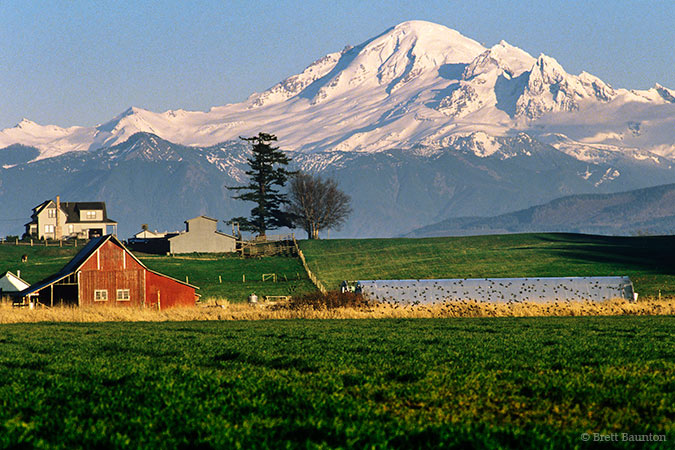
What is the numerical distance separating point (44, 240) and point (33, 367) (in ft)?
453

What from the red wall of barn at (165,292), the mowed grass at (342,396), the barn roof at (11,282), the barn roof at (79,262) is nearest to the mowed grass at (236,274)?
the red wall of barn at (165,292)

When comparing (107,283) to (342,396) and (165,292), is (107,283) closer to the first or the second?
(165,292)

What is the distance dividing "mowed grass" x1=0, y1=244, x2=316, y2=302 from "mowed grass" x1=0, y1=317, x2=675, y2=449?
200ft

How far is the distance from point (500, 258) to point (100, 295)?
57.7 m

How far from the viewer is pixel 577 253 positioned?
11462 cm

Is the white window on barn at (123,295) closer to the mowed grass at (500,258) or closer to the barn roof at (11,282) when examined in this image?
the barn roof at (11,282)

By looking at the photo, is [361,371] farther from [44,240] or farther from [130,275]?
[44,240]

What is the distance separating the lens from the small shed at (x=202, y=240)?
144000 mm

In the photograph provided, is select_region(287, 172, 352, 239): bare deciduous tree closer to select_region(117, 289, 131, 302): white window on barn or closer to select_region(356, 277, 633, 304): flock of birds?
select_region(117, 289, 131, 302): white window on barn

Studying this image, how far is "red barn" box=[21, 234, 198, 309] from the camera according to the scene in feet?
249

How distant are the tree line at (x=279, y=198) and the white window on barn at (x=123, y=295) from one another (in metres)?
61.6

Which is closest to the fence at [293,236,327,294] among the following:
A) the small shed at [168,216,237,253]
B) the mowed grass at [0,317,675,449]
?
the small shed at [168,216,237,253]

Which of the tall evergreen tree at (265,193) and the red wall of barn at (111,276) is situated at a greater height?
the tall evergreen tree at (265,193)

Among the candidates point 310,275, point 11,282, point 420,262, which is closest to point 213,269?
point 310,275
